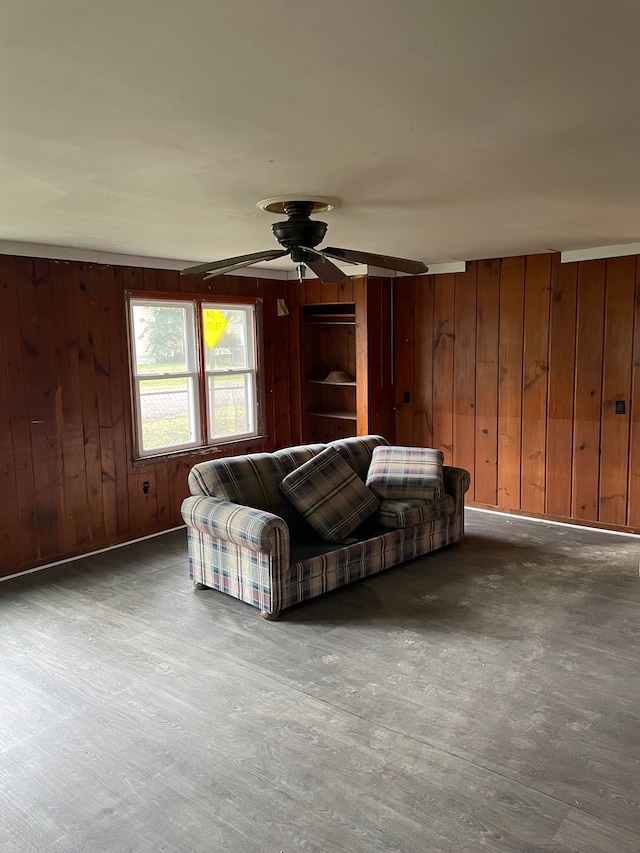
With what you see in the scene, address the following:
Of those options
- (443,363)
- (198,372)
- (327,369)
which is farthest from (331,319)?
(198,372)

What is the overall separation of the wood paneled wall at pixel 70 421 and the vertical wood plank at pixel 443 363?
88.2 inches

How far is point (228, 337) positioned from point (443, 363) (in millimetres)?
2028

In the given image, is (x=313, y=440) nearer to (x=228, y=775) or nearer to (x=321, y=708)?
(x=321, y=708)

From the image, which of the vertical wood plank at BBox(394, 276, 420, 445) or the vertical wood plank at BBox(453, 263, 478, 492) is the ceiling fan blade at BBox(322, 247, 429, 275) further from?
the vertical wood plank at BBox(394, 276, 420, 445)

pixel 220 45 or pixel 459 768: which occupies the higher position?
pixel 220 45

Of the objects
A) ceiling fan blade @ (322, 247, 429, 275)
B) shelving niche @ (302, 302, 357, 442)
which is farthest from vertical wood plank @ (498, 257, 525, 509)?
Result: ceiling fan blade @ (322, 247, 429, 275)

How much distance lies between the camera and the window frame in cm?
528

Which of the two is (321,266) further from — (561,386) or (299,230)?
(561,386)

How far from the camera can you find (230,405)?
20.3 ft

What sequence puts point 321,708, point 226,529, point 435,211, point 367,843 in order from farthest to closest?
point 226,529 → point 435,211 → point 321,708 → point 367,843

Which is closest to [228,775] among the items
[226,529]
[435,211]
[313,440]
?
[226,529]

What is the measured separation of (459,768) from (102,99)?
2538 mm

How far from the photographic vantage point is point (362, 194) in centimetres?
303

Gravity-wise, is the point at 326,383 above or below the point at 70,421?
above
